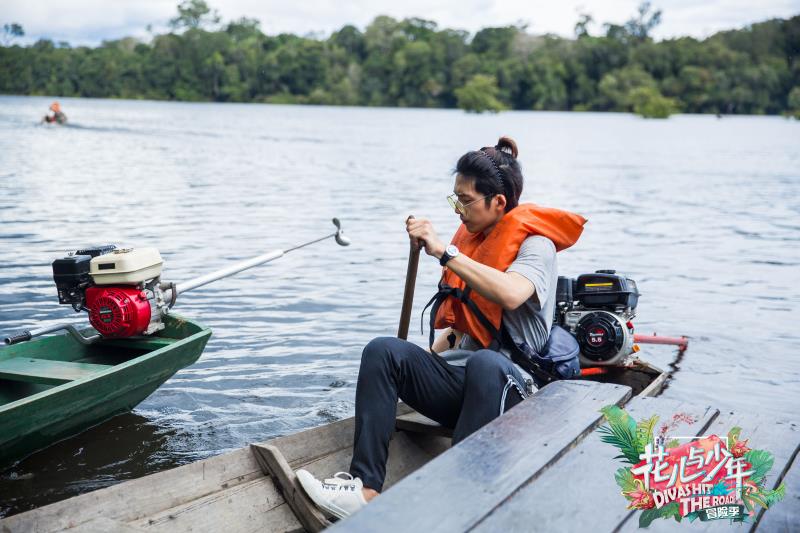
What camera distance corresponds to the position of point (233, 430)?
5.82m

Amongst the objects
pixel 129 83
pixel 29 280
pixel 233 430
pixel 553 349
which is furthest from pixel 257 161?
pixel 129 83

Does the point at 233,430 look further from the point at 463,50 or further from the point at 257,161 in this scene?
the point at 463,50

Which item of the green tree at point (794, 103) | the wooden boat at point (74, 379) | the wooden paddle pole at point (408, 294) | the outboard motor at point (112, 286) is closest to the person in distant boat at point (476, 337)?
the wooden paddle pole at point (408, 294)

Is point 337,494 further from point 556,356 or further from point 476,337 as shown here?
point 556,356

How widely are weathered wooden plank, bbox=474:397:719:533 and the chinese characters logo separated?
0.17 feet

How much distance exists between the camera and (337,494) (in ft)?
10.1

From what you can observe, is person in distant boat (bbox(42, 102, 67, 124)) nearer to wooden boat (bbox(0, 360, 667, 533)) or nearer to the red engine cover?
the red engine cover

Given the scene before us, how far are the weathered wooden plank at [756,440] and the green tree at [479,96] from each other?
84.9 metres

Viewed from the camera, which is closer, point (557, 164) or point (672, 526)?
point (672, 526)

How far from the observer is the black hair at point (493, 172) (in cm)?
360

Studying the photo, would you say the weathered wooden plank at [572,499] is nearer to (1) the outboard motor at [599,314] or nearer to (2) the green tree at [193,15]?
(1) the outboard motor at [599,314]

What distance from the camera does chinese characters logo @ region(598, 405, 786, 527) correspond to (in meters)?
2.16

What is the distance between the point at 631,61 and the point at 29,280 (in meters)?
93.6

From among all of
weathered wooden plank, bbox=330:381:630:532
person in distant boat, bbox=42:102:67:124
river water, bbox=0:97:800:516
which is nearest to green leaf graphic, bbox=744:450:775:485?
weathered wooden plank, bbox=330:381:630:532
